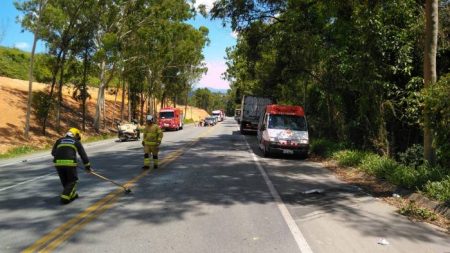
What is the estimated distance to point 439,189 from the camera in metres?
9.45

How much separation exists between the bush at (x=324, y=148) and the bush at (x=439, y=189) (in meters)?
8.81

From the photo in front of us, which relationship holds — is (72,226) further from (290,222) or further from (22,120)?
(22,120)

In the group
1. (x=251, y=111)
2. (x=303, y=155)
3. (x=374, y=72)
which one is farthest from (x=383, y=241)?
(x=251, y=111)

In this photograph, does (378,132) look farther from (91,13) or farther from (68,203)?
(91,13)

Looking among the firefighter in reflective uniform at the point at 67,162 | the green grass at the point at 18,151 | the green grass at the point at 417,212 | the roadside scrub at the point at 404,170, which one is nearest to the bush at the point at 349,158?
the roadside scrub at the point at 404,170

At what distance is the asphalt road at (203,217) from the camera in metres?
6.53

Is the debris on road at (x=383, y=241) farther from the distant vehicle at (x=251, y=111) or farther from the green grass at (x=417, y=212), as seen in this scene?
the distant vehicle at (x=251, y=111)

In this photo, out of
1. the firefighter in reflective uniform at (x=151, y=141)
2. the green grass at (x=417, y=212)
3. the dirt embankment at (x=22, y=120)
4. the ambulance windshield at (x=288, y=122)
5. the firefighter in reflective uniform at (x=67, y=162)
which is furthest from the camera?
the dirt embankment at (x=22, y=120)

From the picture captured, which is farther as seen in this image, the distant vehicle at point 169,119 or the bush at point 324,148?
the distant vehicle at point 169,119

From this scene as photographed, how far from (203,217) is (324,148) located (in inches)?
516

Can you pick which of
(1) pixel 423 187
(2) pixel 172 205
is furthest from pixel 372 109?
(2) pixel 172 205

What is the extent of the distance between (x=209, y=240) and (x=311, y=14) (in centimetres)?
1553

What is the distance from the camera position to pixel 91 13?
33.5m

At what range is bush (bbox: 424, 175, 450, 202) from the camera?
908 cm
